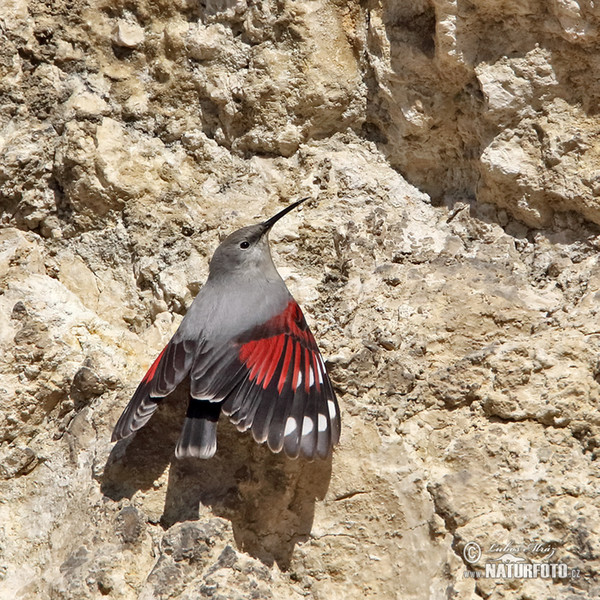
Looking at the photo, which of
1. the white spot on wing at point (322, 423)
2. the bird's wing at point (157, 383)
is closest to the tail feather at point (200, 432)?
the bird's wing at point (157, 383)

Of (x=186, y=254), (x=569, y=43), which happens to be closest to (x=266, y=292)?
(x=186, y=254)

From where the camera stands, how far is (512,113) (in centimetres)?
303

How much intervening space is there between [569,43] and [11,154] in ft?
7.27

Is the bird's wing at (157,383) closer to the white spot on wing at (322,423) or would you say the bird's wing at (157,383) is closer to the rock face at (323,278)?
the rock face at (323,278)

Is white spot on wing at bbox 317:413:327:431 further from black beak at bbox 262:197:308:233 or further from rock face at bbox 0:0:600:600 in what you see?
black beak at bbox 262:197:308:233

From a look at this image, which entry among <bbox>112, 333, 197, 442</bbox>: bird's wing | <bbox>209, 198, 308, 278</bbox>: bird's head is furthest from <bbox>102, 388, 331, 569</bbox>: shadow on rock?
<bbox>209, 198, 308, 278</bbox>: bird's head

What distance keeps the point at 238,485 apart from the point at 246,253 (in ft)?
3.02

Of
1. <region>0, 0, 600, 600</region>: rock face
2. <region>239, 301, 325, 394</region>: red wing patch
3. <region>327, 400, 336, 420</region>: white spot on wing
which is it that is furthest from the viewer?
<region>239, 301, 325, 394</region>: red wing patch

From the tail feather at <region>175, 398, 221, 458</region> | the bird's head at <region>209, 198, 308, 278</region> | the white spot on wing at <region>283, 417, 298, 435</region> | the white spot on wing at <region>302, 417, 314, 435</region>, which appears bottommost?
the tail feather at <region>175, 398, 221, 458</region>

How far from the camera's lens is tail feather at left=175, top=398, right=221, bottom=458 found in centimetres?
267

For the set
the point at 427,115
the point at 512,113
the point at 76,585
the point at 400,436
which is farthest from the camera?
the point at 427,115

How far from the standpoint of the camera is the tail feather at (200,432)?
2.67 metres

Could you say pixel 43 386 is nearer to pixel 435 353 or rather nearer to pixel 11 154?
pixel 11 154
